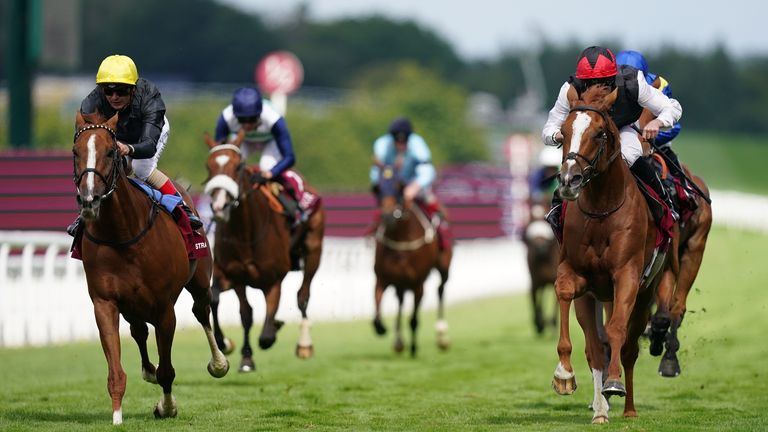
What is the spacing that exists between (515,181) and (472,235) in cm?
568

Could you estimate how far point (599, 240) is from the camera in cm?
990

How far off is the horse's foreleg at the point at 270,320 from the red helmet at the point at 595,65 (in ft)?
14.5

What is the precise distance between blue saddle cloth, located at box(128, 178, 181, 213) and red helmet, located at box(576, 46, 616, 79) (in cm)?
287

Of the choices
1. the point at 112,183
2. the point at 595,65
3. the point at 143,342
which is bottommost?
the point at 143,342

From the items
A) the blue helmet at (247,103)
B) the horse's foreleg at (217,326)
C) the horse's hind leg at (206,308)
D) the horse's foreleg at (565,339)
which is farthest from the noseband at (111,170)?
the blue helmet at (247,103)

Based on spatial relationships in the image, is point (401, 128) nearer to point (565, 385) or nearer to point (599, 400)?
point (599, 400)

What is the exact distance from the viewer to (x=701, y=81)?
11381cm

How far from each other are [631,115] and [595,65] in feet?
2.64

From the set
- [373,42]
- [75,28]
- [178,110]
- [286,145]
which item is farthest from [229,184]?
[373,42]

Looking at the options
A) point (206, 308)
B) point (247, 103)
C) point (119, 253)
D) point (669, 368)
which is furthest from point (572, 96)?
point (247, 103)

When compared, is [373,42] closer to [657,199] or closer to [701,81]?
[701,81]

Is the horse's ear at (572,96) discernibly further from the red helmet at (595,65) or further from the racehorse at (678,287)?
the racehorse at (678,287)

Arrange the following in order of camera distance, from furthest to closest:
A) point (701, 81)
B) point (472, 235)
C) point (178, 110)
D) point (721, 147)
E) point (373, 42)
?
point (373, 42) < point (701, 81) < point (721, 147) < point (178, 110) < point (472, 235)

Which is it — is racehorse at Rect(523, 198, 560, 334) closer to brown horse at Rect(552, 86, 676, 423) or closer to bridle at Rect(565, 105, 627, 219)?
brown horse at Rect(552, 86, 676, 423)
